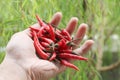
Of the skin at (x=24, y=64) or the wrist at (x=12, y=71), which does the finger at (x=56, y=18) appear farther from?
the wrist at (x=12, y=71)

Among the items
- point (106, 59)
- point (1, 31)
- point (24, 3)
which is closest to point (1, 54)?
point (1, 31)

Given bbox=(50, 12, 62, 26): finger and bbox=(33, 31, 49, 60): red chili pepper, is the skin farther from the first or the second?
bbox=(50, 12, 62, 26): finger

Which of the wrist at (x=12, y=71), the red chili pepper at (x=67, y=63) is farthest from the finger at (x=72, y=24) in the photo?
the wrist at (x=12, y=71)

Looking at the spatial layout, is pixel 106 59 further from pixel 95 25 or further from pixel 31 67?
pixel 31 67

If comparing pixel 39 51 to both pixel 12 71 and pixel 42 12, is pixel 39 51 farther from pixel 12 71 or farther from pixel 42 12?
pixel 42 12

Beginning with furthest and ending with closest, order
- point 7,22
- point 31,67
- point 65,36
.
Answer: point 7,22 → point 65,36 → point 31,67

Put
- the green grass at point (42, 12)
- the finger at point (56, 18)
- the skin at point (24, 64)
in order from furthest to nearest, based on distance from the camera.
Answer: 1. the green grass at point (42, 12)
2. the finger at point (56, 18)
3. the skin at point (24, 64)

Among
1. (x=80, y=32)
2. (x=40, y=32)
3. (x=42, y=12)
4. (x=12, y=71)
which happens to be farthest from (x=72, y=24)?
(x=12, y=71)
